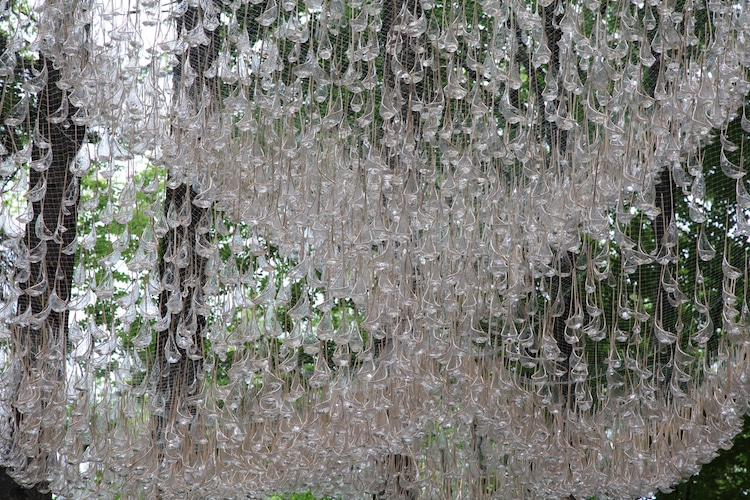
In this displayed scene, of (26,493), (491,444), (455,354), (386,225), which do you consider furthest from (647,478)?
(26,493)

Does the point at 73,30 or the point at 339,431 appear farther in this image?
the point at 339,431

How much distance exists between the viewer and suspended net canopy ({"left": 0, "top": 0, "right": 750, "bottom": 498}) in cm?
332

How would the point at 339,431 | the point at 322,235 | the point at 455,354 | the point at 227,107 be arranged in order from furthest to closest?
1. the point at 339,431
2. the point at 455,354
3. the point at 322,235
4. the point at 227,107

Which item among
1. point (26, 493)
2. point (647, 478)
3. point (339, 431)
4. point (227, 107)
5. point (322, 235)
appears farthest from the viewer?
point (26, 493)

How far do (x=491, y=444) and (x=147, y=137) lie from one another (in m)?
2.94

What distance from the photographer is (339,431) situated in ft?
14.0

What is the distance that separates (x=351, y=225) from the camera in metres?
3.63

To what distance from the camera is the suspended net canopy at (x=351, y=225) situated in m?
3.32

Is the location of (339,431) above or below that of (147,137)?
below

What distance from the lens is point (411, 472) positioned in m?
5.39

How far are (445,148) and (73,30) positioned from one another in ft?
4.90

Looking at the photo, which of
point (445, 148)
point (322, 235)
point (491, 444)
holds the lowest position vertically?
point (491, 444)

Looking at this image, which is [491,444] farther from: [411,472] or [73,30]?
[73,30]

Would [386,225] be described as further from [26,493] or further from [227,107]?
[26,493]
